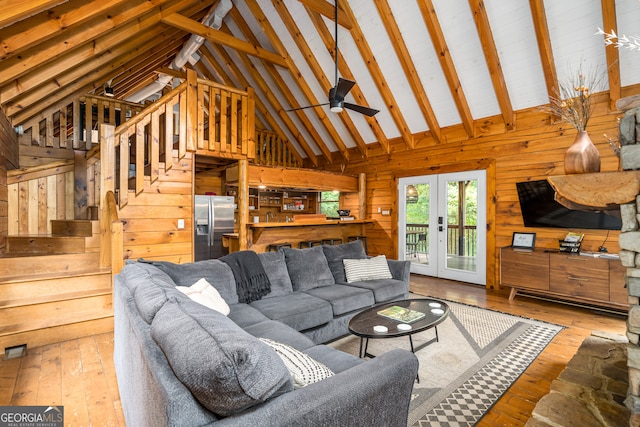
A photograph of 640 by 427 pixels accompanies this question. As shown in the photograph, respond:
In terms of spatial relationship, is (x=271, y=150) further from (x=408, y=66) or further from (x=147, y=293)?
(x=147, y=293)

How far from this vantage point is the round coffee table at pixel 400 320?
2.43 m

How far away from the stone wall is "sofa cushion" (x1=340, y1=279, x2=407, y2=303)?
2123 millimetres

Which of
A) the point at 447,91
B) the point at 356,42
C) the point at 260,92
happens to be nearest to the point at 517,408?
the point at 447,91

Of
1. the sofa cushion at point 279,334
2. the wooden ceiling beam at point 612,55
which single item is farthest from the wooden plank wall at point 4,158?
the wooden ceiling beam at point 612,55

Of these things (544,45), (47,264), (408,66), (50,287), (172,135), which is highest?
(408,66)

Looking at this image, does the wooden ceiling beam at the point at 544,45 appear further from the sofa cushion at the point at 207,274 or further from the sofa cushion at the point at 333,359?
the sofa cushion at the point at 207,274

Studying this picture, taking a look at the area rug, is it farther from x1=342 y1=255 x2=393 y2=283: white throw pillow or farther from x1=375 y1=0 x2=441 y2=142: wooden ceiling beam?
x1=375 y1=0 x2=441 y2=142: wooden ceiling beam

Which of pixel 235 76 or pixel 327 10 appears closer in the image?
pixel 327 10

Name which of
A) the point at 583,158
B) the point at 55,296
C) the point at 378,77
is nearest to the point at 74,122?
the point at 55,296

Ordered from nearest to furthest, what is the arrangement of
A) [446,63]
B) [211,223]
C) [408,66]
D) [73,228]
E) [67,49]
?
[67,49]
[73,228]
[446,63]
[408,66]
[211,223]

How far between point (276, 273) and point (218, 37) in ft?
14.9

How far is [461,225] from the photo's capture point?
6102 millimetres

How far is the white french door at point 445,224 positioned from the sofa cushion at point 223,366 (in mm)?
5522

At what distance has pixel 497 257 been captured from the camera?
212 inches
